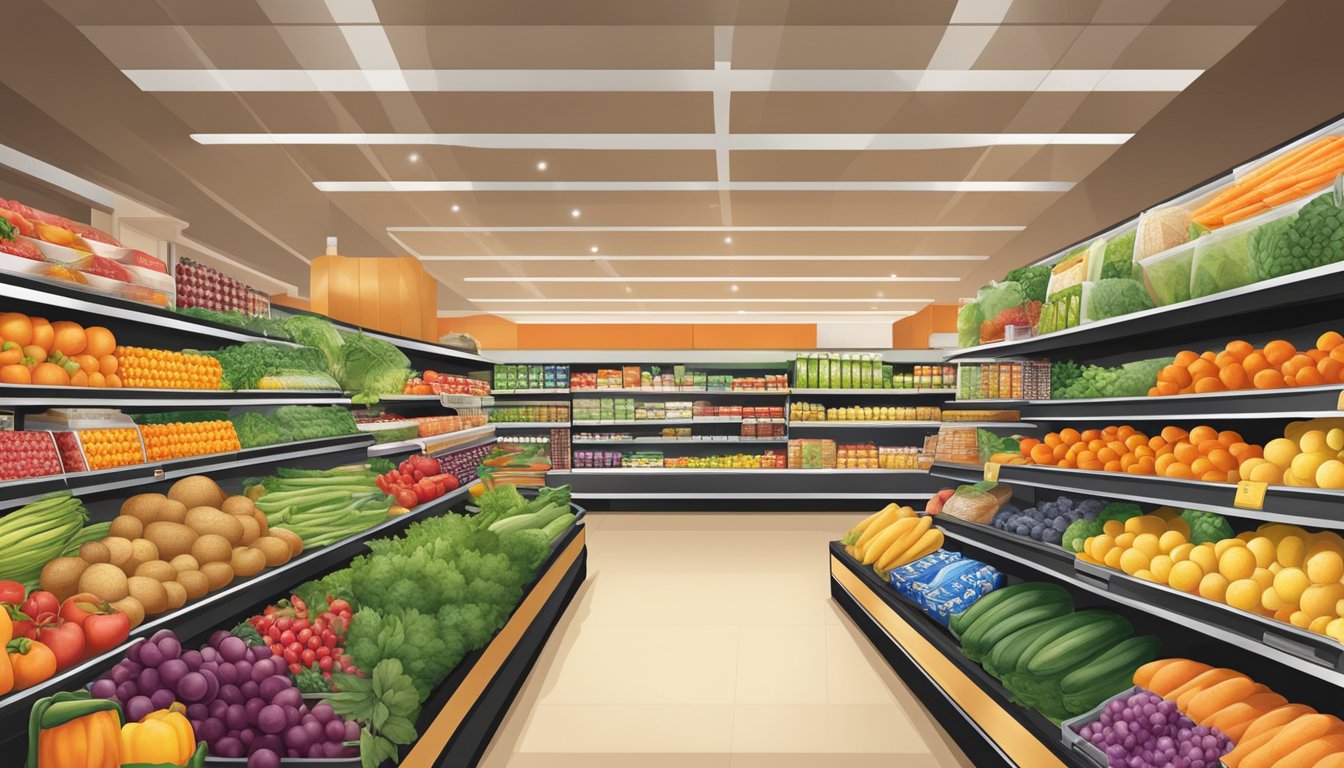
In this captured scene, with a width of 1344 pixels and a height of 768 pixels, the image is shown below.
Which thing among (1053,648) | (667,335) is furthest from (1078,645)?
(667,335)

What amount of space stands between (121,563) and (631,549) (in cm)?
472

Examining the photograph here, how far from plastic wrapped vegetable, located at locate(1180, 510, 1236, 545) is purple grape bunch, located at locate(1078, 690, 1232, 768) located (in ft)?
1.89

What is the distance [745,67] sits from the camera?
5246mm

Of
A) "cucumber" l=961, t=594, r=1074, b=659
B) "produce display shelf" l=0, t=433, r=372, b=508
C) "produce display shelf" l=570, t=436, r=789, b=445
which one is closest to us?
"produce display shelf" l=0, t=433, r=372, b=508

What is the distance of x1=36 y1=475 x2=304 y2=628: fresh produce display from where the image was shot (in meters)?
2.02

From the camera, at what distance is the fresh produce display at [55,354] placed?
6.47ft

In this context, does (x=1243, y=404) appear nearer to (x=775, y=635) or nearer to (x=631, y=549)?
(x=775, y=635)

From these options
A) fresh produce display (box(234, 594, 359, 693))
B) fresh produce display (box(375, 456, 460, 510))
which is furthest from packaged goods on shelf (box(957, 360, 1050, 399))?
fresh produce display (box(375, 456, 460, 510))

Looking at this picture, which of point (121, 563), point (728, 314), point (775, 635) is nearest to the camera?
point (121, 563)

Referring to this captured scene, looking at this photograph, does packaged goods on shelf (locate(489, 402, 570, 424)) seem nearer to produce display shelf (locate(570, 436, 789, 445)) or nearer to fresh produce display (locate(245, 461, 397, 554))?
produce display shelf (locate(570, 436, 789, 445))

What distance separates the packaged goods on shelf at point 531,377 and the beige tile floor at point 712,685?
11.3ft

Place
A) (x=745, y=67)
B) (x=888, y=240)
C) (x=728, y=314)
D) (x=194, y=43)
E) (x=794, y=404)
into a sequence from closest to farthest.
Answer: (x=194, y=43) < (x=745, y=67) < (x=794, y=404) < (x=888, y=240) < (x=728, y=314)

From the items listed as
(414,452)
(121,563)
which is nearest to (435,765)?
(121,563)

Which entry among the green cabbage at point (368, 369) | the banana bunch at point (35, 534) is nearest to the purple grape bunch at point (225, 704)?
the banana bunch at point (35, 534)
